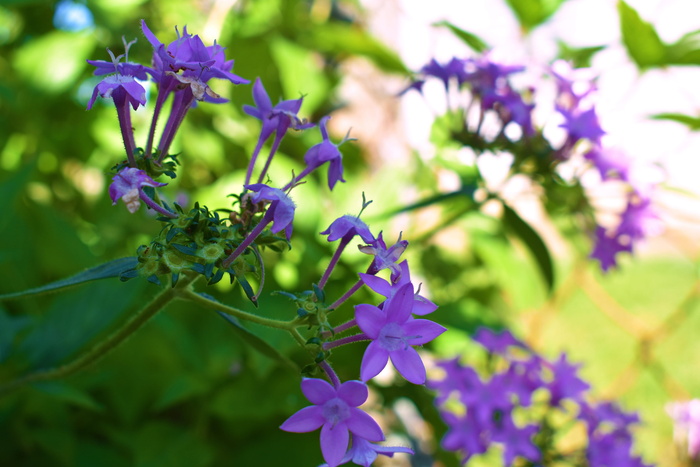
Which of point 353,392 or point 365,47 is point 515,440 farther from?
point 365,47

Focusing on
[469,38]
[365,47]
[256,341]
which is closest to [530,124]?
[469,38]

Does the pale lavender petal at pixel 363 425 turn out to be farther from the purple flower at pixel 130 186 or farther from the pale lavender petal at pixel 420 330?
the purple flower at pixel 130 186

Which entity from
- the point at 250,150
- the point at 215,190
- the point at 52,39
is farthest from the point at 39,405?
the point at 52,39

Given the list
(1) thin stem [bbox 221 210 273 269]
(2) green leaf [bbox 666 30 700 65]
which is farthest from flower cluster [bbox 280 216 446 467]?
(2) green leaf [bbox 666 30 700 65]

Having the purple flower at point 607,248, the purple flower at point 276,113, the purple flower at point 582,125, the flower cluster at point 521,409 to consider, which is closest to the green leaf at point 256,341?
the purple flower at point 276,113

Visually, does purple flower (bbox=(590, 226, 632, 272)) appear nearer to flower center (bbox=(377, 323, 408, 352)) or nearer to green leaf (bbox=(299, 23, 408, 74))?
green leaf (bbox=(299, 23, 408, 74))

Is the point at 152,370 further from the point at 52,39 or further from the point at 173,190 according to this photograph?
the point at 52,39

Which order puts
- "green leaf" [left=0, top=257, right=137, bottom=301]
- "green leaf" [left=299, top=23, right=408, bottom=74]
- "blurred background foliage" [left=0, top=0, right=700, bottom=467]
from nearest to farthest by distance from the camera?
1. "green leaf" [left=0, top=257, right=137, bottom=301]
2. "blurred background foliage" [left=0, top=0, right=700, bottom=467]
3. "green leaf" [left=299, top=23, right=408, bottom=74]
